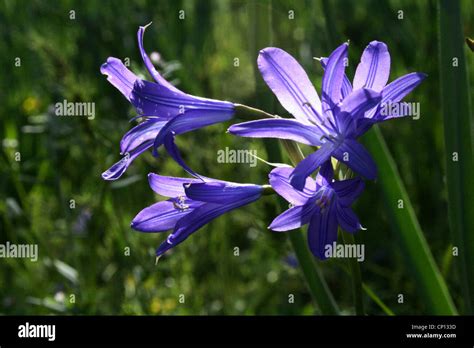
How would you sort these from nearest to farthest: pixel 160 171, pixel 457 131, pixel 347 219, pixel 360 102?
pixel 360 102 < pixel 347 219 < pixel 457 131 < pixel 160 171

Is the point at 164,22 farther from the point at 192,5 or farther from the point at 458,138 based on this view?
the point at 458,138

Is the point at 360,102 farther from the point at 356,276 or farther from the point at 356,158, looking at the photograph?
the point at 356,276

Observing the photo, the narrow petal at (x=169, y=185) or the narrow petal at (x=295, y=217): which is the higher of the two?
the narrow petal at (x=169, y=185)

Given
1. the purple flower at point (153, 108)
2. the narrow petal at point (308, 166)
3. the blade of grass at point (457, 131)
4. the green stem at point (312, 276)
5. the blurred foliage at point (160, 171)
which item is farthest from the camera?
the blurred foliage at point (160, 171)

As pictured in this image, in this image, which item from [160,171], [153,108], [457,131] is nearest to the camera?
[153,108]

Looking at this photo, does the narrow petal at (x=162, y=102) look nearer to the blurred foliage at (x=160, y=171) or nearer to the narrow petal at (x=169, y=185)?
the narrow petal at (x=169, y=185)

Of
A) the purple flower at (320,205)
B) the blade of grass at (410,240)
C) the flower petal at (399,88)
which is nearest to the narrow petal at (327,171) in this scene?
the purple flower at (320,205)

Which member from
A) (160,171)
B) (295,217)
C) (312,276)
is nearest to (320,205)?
(295,217)
